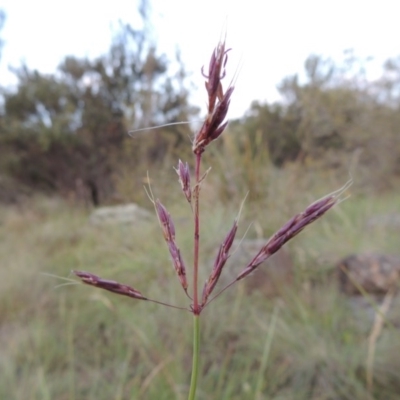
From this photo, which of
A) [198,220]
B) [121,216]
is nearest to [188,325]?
[198,220]

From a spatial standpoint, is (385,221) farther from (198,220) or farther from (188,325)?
(198,220)

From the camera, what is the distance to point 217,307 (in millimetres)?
2754

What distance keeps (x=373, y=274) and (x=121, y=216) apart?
3611 millimetres

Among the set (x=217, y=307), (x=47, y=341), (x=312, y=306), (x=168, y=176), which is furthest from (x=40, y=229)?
(x=312, y=306)

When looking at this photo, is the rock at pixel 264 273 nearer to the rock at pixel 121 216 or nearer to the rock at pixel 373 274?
the rock at pixel 373 274

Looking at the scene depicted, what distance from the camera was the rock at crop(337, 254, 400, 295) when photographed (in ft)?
10.3

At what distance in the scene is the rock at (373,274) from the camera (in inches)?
124

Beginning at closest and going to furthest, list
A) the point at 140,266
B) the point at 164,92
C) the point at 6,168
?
the point at 140,266, the point at 164,92, the point at 6,168

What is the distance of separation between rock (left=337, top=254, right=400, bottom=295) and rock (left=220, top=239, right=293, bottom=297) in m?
0.41

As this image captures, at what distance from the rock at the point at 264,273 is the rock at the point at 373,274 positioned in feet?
1.35

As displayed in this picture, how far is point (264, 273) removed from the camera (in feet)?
10.6

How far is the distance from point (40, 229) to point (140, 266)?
2.74 metres

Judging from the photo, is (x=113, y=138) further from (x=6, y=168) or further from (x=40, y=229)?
(x=40, y=229)

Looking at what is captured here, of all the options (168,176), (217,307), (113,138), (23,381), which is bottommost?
(23,381)
